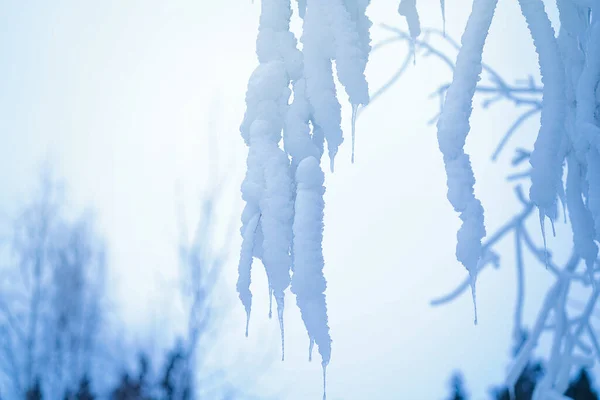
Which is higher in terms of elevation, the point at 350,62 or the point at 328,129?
the point at 350,62

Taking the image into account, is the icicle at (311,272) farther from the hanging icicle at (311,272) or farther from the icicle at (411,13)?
the icicle at (411,13)

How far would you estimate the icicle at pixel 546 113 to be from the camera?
0.94 m

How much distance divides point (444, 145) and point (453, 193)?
0.09 m

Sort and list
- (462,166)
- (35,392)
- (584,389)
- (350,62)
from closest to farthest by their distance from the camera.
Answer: (462,166) → (350,62) → (35,392) → (584,389)

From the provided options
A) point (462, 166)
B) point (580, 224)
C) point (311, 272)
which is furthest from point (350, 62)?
point (580, 224)

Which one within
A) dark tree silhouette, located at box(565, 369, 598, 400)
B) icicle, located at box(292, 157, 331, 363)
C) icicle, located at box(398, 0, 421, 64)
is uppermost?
icicle, located at box(398, 0, 421, 64)

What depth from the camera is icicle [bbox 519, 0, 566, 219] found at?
943 mm

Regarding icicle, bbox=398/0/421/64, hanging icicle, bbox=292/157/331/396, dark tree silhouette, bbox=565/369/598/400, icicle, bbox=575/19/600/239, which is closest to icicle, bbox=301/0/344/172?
hanging icicle, bbox=292/157/331/396

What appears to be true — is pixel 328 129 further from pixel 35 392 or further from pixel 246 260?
pixel 35 392

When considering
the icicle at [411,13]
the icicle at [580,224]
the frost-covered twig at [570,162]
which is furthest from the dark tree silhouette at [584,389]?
the icicle at [411,13]

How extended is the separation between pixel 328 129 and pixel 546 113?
433 mm

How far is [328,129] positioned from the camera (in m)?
1.03

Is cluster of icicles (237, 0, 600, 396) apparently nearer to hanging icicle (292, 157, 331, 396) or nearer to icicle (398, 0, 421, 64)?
hanging icicle (292, 157, 331, 396)

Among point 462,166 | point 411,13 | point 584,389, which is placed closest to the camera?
point 462,166
